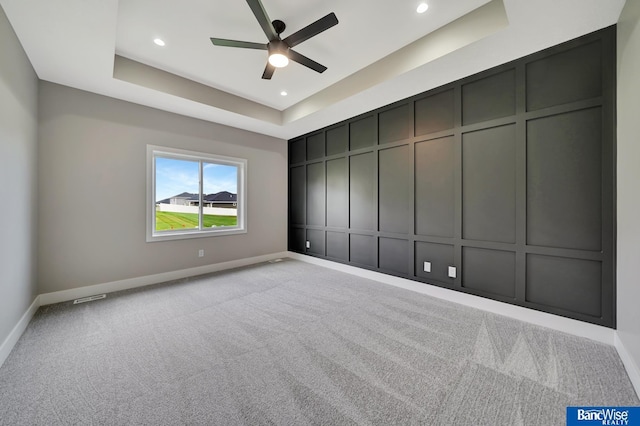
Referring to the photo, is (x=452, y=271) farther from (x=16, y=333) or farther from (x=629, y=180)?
(x=16, y=333)

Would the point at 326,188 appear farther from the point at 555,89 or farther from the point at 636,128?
the point at 636,128

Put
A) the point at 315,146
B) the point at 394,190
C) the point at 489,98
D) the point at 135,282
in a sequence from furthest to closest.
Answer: the point at 315,146
the point at 394,190
the point at 135,282
the point at 489,98

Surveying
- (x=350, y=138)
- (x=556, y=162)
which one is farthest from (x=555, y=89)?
(x=350, y=138)

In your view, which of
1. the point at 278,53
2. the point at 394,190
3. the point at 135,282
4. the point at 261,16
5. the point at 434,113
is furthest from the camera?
the point at 394,190

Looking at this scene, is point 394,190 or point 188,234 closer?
point 394,190

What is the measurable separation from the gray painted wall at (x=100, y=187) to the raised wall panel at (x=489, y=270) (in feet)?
13.6

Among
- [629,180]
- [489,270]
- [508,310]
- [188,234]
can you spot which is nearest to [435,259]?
[489,270]

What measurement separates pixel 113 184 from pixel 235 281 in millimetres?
2260

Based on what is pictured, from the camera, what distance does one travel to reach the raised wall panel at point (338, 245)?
4508 millimetres

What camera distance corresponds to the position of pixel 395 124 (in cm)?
371

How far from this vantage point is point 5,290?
2023mm

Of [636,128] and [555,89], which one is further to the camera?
[555,89]

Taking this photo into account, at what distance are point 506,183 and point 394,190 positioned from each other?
1.40 m

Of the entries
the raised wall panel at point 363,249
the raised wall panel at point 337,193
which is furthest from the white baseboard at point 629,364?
the raised wall panel at point 337,193
